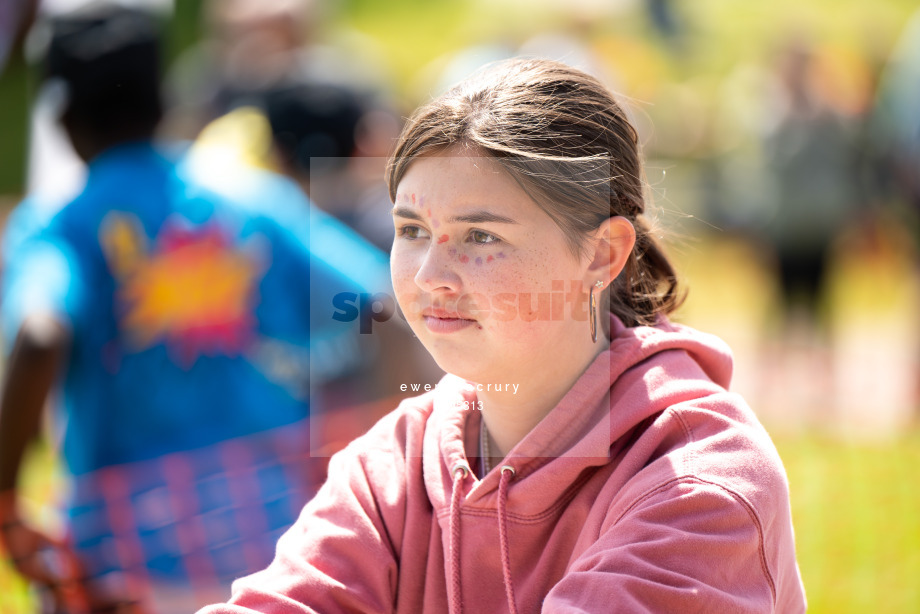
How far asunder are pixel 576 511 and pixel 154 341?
199cm

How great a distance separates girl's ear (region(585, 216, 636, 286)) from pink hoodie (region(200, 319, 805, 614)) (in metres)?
0.12

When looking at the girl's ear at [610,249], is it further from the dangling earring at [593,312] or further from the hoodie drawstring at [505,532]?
the hoodie drawstring at [505,532]

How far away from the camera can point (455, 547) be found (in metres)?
1.68

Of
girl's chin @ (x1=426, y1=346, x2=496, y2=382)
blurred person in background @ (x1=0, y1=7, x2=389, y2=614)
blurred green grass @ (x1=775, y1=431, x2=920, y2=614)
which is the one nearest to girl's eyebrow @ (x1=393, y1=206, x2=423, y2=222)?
girl's chin @ (x1=426, y1=346, x2=496, y2=382)

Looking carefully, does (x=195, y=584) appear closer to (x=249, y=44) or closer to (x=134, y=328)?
(x=134, y=328)

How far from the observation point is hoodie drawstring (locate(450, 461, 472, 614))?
167cm

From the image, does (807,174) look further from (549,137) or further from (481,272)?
(481,272)

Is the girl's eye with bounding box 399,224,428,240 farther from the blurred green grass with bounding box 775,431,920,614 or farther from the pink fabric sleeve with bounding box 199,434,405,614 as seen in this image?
the blurred green grass with bounding box 775,431,920,614

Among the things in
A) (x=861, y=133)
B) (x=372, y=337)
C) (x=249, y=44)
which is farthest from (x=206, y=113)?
(x=861, y=133)

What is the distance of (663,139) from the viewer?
1358 cm

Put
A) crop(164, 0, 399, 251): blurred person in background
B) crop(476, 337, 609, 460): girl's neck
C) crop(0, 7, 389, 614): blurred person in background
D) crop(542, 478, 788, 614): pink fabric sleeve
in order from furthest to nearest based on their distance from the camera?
1. crop(164, 0, 399, 251): blurred person in background
2. crop(0, 7, 389, 614): blurred person in background
3. crop(476, 337, 609, 460): girl's neck
4. crop(542, 478, 788, 614): pink fabric sleeve

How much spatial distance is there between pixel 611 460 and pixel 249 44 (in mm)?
5390

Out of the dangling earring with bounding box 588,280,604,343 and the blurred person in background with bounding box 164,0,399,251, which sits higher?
the dangling earring with bounding box 588,280,604,343

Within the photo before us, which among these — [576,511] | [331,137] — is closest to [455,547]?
[576,511]
